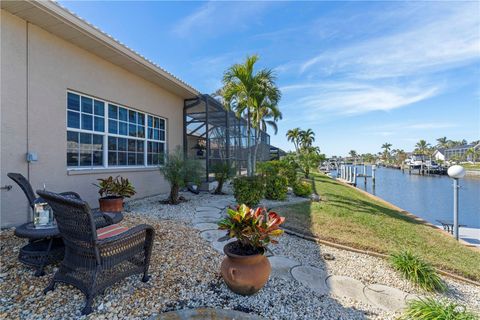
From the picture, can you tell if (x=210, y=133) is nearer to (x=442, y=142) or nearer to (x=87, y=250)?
(x=87, y=250)

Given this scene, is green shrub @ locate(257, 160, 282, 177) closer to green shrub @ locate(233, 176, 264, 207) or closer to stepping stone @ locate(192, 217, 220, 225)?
green shrub @ locate(233, 176, 264, 207)

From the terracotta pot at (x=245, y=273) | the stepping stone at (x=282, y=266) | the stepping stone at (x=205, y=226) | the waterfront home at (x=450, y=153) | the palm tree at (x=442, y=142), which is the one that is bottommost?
the stepping stone at (x=282, y=266)

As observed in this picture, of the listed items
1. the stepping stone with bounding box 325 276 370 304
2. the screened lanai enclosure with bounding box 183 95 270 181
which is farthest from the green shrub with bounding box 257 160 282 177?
the stepping stone with bounding box 325 276 370 304

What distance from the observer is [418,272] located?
11.2 ft

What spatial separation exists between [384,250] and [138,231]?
14.5 feet

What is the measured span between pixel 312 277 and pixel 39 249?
365 centimetres

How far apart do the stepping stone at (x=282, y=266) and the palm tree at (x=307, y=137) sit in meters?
40.8

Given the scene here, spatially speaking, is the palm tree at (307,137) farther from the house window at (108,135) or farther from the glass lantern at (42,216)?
the glass lantern at (42,216)

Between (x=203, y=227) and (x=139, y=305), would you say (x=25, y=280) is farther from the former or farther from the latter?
(x=203, y=227)

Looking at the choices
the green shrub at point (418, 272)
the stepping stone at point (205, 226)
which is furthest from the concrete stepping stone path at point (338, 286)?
the stepping stone at point (205, 226)

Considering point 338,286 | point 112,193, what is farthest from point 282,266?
point 112,193

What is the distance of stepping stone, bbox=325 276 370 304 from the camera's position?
283cm

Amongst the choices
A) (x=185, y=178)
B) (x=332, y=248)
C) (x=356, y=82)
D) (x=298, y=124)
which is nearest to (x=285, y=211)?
(x=332, y=248)

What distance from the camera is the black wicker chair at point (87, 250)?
2.11 meters
